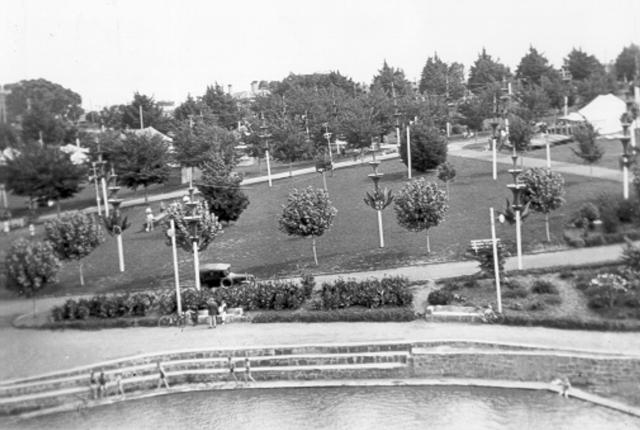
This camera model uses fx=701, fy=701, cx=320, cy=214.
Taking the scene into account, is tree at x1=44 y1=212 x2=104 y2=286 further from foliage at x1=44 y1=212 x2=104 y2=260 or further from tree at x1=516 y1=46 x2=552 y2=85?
tree at x1=516 y1=46 x2=552 y2=85

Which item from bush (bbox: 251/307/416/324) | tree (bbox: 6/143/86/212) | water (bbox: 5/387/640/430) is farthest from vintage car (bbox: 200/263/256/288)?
tree (bbox: 6/143/86/212)

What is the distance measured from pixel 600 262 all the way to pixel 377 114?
30.0m

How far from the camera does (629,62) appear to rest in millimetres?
31125

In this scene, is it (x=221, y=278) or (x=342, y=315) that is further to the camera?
(x=221, y=278)

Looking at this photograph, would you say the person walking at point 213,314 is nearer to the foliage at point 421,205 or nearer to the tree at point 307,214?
the tree at point 307,214

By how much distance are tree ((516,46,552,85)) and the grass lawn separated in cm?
3023

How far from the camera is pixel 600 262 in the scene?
18922mm

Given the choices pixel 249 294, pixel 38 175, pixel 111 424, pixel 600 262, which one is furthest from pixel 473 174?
pixel 111 424

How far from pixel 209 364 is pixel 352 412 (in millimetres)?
3872

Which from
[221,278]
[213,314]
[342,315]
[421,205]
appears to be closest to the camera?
[342,315]

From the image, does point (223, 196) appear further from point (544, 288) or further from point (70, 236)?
point (544, 288)

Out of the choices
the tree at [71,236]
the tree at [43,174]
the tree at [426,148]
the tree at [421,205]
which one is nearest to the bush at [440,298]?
the tree at [421,205]

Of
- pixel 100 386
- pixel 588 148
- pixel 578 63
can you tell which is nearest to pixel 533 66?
pixel 578 63

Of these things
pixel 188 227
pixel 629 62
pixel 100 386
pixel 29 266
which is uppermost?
pixel 629 62
